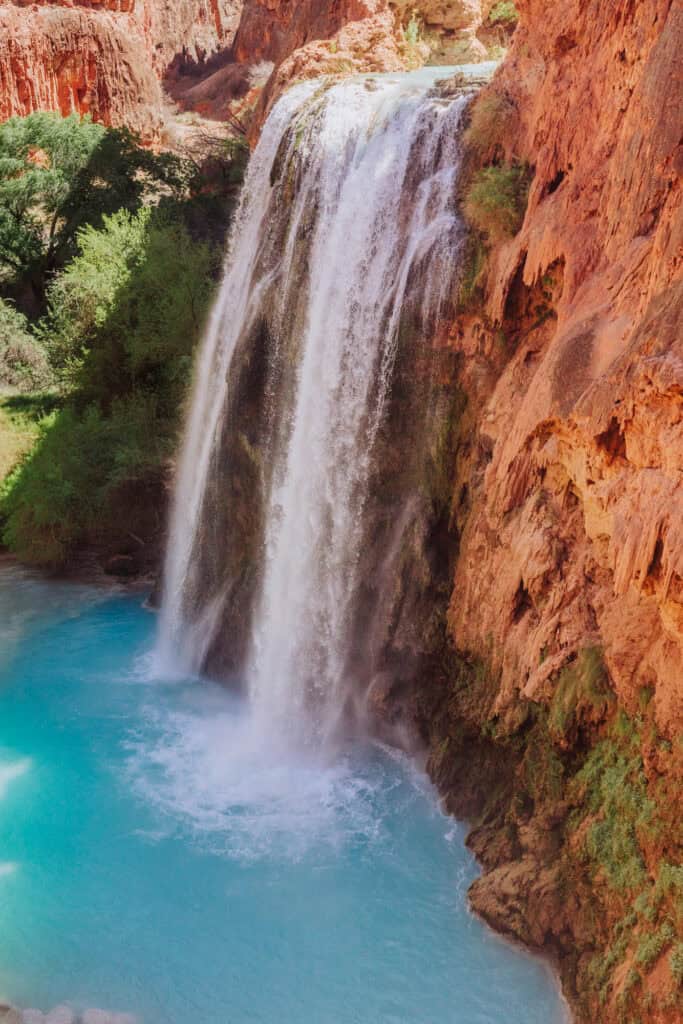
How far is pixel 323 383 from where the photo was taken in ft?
37.2

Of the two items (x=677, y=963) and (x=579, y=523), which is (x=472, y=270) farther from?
(x=677, y=963)

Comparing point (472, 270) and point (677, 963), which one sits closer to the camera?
point (677, 963)

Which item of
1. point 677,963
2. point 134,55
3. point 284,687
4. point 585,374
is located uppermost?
Answer: point 134,55

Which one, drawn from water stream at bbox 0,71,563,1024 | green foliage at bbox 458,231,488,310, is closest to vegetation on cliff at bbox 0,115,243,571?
water stream at bbox 0,71,563,1024

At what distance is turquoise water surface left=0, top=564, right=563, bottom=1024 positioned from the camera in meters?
7.39

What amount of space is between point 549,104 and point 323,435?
15.3 ft

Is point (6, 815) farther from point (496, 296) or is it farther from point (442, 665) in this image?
point (496, 296)

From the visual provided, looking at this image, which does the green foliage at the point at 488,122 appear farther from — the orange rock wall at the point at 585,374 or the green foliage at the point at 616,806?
the green foliage at the point at 616,806

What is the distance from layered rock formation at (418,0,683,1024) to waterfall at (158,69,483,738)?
0.82m

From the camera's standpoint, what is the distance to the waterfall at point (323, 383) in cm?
1080

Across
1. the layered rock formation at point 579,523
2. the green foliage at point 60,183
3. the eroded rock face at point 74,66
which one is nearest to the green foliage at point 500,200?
the layered rock formation at point 579,523

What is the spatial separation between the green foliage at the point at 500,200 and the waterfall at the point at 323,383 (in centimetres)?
53

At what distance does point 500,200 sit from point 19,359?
55.8ft

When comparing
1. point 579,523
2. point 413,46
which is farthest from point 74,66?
point 579,523
